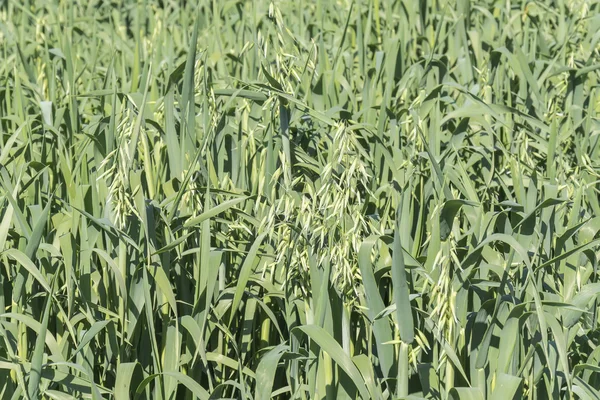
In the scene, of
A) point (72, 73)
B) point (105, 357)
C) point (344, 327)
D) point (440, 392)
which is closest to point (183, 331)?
point (105, 357)

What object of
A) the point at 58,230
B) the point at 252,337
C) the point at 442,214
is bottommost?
the point at 252,337

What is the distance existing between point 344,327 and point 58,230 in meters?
0.61

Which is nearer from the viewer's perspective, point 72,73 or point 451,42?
point 72,73

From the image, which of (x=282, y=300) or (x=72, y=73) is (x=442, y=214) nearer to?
(x=282, y=300)

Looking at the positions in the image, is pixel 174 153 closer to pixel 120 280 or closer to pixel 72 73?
pixel 120 280

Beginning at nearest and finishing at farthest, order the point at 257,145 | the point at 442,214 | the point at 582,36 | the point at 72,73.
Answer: the point at 442,214 < the point at 257,145 < the point at 72,73 < the point at 582,36

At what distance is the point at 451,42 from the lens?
2602 mm

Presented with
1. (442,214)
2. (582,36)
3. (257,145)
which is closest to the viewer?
(442,214)

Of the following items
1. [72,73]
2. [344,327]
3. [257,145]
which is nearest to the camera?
[344,327]

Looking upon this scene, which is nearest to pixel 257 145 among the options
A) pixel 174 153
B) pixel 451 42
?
pixel 174 153

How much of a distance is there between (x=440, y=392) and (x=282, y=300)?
0.35 meters

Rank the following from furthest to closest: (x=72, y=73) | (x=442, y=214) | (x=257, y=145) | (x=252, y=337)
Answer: (x=72, y=73), (x=257, y=145), (x=252, y=337), (x=442, y=214)

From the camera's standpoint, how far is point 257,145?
179 cm

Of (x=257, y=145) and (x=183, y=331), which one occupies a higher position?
(x=257, y=145)
